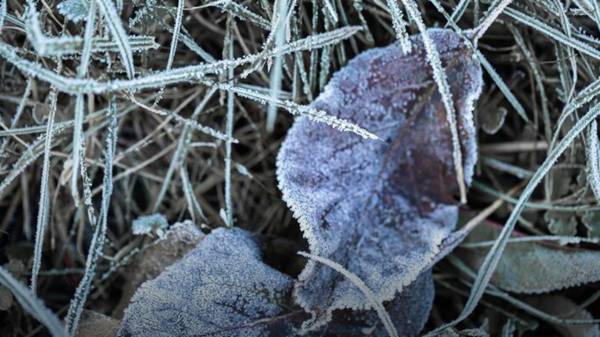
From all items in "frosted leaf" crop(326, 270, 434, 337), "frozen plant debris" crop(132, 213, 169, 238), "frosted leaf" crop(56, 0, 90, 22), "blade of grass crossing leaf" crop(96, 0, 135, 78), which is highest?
"frosted leaf" crop(56, 0, 90, 22)

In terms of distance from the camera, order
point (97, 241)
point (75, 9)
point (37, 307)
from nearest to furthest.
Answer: point (37, 307), point (75, 9), point (97, 241)

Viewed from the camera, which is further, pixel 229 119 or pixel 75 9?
pixel 229 119

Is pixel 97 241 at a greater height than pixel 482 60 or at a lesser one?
lesser

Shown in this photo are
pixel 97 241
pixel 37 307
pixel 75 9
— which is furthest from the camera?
pixel 97 241

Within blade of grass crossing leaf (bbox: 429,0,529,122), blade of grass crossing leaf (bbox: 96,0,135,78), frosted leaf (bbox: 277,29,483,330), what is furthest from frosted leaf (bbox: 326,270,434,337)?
blade of grass crossing leaf (bbox: 96,0,135,78)

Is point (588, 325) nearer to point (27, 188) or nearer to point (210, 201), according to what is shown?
point (210, 201)

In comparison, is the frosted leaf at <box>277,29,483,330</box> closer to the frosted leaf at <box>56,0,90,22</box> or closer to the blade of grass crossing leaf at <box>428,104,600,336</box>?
the blade of grass crossing leaf at <box>428,104,600,336</box>

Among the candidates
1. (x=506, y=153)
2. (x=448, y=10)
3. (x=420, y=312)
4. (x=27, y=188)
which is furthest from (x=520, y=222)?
(x=27, y=188)

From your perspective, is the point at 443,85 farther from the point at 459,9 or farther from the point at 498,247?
the point at 498,247

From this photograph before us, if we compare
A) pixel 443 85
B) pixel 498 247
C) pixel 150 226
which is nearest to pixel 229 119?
pixel 150 226
